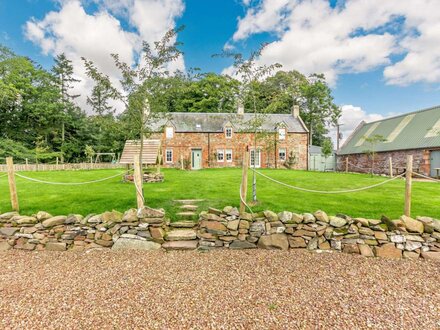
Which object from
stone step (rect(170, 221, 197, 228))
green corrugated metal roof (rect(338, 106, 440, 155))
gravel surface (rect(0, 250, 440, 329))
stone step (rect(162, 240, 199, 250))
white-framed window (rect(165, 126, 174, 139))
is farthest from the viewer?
white-framed window (rect(165, 126, 174, 139))

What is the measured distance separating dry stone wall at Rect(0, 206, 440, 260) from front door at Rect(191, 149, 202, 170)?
66.7 feet

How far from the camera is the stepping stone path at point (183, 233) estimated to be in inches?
194

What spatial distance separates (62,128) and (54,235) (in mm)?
31583

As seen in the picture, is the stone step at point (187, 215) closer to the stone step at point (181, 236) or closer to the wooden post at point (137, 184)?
the stone step at point (181, 236)

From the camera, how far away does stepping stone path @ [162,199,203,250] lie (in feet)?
16.2

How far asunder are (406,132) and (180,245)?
2430 centimetres

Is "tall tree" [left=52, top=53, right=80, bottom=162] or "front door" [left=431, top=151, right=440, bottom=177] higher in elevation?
"tall tree" [left=52, top=53, right=80, bottom=162]

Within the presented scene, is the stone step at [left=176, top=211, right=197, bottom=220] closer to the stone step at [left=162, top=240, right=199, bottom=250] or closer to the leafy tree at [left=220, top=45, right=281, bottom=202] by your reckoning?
the stone step at [left=162, top=240, right=199, bottom=250]

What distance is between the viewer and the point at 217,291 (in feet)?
11.2

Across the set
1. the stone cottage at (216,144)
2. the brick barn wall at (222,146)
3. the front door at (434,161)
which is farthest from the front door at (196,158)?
the front door at (434,161)

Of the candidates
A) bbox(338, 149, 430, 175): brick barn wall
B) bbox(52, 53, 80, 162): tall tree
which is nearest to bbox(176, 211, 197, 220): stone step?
bbox(338, 149, 430, 175): brick barn wall

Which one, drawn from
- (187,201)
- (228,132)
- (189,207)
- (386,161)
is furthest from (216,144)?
(189,207)

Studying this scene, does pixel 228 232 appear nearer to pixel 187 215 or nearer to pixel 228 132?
pixel 187 215

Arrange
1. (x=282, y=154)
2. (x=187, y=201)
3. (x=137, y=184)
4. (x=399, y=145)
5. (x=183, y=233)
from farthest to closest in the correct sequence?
(x=282, y=154) → (x=399, y=145) → (x=187, y=201) → (x=137, y=184) → (x=183, y=233)
